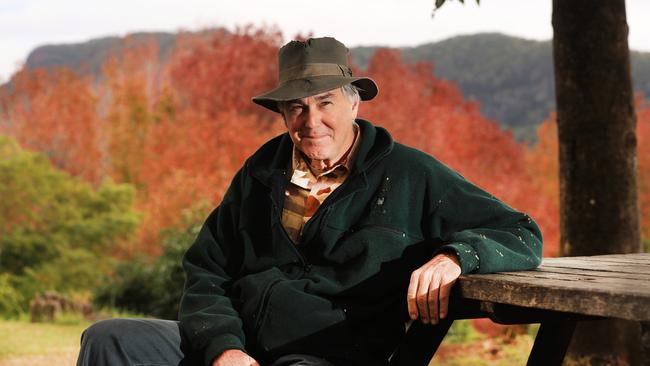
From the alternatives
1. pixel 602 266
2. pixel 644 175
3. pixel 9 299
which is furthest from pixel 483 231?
pixel 644 175

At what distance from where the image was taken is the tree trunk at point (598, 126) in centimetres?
573

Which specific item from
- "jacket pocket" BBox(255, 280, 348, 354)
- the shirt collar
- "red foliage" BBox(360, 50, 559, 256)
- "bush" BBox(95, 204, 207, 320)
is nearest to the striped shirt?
the shirt collar

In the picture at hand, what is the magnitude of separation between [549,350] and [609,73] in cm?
357

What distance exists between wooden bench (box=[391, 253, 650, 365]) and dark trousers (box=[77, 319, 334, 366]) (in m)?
0.35

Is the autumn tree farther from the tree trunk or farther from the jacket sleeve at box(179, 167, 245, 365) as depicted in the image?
the jacket sleeve at box(179, 167, 245, 365)

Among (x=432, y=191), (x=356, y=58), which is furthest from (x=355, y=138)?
(x=356, y=58)

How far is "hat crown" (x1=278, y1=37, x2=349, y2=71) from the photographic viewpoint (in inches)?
118

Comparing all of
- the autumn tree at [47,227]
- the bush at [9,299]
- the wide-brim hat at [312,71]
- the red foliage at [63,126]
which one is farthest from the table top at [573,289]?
the red foliage at [63,126]

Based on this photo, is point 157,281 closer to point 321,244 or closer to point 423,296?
point 321,244

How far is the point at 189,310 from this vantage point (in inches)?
117

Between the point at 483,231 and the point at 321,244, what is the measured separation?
508 millimetres

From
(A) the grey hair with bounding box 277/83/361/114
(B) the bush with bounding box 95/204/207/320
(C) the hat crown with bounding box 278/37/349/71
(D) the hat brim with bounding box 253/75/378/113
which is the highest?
(C) the hat crown with bounding box 278/37/349/71

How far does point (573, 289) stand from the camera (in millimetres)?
2115

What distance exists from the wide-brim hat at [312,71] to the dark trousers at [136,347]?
2.56 ft
